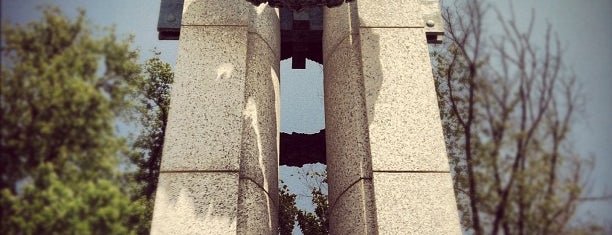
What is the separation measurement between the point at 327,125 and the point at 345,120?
0.84 m

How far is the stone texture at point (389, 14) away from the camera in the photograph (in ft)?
26.7

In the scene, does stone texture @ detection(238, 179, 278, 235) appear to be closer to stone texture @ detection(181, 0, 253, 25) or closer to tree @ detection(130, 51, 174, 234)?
Answer: tree @ detection(130, 51, 174, 234)

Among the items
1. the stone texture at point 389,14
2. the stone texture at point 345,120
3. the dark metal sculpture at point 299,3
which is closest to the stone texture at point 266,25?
the stone texture at point 345,120

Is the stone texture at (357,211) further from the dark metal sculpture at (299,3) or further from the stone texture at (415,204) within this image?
the dark metal sculpture at (299,3)

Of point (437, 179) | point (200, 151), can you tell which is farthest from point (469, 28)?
point (200, 151)

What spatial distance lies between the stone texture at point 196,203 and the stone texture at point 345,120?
179cm

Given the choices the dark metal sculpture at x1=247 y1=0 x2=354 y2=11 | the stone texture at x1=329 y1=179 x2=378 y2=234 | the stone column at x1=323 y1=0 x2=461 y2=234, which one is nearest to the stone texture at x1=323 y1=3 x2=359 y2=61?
the stone column at x1=323 y1=0 x2=461 y2=234

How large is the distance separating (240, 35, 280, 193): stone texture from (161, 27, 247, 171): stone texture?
1.01 feet

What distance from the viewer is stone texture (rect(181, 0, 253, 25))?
795 cm

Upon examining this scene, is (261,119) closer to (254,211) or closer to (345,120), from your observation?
(345,120)

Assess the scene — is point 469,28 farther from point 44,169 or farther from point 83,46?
point 44,169

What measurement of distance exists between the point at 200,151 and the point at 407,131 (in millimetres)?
2879

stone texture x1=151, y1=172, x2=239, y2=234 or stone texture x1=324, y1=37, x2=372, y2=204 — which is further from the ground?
stone texture x1=324, y1=37, x2=372, y2=204

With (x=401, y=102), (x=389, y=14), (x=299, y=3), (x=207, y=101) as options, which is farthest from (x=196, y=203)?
(x=389, y=14)
